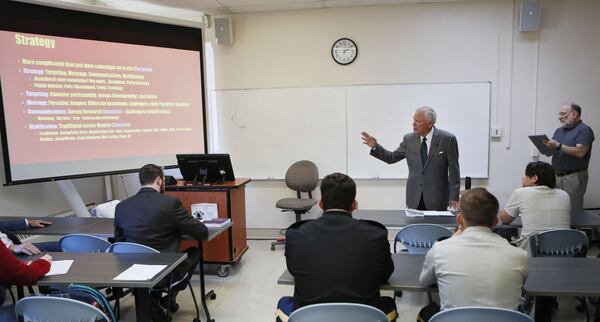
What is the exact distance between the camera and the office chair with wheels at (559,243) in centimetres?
266

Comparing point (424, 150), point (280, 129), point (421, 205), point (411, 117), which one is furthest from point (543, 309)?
point (280, 129)

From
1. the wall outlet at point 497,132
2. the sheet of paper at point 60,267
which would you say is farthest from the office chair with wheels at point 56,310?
the wall outlet at point 497,132

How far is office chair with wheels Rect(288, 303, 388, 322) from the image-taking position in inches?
63.0

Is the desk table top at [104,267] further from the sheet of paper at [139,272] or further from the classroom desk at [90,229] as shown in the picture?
the classroom desk at [90,229]

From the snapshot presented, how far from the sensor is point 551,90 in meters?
4.88

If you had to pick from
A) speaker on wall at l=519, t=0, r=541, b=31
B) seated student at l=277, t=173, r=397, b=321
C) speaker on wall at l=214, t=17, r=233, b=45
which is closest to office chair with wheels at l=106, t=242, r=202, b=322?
seated student at l=277, t=173, r=397, b=321

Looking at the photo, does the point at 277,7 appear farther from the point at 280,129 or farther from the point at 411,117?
the point at 411,117

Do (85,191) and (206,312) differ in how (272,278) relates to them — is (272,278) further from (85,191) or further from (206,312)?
(85,191)

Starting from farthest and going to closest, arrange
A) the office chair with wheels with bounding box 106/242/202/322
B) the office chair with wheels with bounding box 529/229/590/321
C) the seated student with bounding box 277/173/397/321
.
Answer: the office chair with wheels with bounding box 529/229/590/321, the office chair with wheels with bounding box 106/242/202/322, the seated student with bounding box 277/173/397/321

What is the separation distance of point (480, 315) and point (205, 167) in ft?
10.1

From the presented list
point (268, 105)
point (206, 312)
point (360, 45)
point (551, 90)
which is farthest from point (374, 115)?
point (206, 312)

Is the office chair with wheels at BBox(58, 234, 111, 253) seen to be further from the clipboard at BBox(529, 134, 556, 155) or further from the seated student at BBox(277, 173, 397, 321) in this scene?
the clipboard at BBox(529, 134, 556, 155)

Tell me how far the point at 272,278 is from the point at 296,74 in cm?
263

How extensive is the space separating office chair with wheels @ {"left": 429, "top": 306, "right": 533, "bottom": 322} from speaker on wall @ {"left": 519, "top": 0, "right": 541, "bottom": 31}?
4.29 metres
